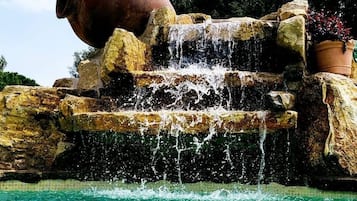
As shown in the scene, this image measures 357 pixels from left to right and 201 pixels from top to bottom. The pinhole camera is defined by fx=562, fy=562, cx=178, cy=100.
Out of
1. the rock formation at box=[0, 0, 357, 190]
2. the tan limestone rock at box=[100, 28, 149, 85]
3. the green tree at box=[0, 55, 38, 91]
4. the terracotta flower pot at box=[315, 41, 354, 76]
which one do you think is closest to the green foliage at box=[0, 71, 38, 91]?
the green tree at box=[0, 55, 38, 91]

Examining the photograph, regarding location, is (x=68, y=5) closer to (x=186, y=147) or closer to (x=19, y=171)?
(x=19, y=171)

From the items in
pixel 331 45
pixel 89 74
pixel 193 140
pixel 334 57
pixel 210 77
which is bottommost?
pixel 193 140

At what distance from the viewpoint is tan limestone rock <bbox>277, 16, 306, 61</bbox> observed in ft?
17.7

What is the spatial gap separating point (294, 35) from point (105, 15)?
2.43 meters

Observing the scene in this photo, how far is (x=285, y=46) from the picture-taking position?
551 cm

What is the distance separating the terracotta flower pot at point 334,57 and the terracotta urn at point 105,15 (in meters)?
2.24

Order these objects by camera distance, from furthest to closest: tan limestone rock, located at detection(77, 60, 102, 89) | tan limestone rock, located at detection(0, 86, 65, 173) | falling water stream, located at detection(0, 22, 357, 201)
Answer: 1. tan limestone rock, located at detection(77, 60, 102, 89)
2. tan limestone rock, located at detection(0, 86, 65, 173)
3. falling water stream, located at detection(0, 22, 357, 201)

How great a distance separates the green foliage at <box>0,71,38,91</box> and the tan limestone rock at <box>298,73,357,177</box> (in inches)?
262

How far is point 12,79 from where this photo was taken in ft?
34.1

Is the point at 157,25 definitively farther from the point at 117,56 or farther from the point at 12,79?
the point at 12,79

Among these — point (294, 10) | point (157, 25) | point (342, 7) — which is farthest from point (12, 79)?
point (342, 7)

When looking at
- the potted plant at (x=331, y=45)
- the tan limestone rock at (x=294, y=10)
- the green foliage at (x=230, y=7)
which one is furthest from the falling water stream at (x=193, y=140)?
the green foliage at (x=230, y=7)

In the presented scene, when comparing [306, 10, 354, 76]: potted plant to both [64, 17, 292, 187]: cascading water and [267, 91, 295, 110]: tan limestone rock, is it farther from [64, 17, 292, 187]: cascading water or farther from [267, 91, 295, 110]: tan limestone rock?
[267, 91, 295, 110]: tan limestone rock

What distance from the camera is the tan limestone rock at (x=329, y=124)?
183 inches
